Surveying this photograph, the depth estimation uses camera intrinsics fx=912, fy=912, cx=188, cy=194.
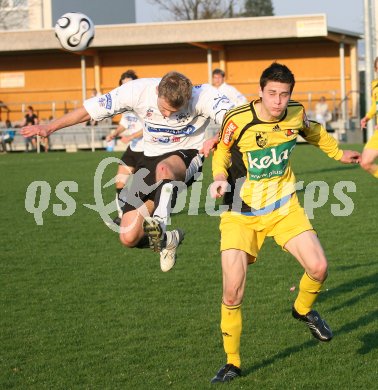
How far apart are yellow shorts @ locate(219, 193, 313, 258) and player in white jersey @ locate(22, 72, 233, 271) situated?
106cm

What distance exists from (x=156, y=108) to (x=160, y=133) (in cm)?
31

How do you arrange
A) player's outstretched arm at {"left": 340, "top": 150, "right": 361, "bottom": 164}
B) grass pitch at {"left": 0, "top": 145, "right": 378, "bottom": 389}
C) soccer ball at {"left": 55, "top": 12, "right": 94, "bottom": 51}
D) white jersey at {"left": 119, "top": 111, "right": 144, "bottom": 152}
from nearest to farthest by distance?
grass pitch at {"left": 0, "top": 145, "right": 378, "bottom": 389}
player's outstretched arm at {"left": 340, "top": 150, "right": 361, "bottom": 164}
soccer ball at {"left": 55, "top": 12, "right": 94, "bottom": 51}
white jersey at {"left": 119, "top": 111, "right": 144, "bottom": 152}

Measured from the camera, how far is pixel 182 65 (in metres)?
37.3

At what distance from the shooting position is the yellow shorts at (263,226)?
611cm

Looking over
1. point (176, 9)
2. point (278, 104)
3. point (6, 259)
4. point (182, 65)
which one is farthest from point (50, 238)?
point (176, 9)

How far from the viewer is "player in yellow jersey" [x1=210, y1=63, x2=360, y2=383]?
5.93 m

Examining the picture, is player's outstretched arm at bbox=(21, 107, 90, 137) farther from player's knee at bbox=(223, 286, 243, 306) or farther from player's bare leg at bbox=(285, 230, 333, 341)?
player's bare leg at bbox=(285, 230, 333, 341)

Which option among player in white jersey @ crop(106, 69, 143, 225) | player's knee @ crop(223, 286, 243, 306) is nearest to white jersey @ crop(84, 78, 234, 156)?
player's knee @ crop(223, 286, 243, 306)

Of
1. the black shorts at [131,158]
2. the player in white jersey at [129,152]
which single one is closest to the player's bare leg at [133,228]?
the player in white jersey at [129,152]

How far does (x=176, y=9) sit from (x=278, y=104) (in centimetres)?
5552

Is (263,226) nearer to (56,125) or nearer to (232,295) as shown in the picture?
(232,295)

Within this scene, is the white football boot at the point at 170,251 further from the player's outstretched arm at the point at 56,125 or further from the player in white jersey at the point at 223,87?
the player in white jersey at the point at 223,87

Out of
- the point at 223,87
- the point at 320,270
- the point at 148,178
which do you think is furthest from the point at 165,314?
the point at 223,87

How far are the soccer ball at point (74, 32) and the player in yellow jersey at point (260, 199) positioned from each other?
6544 mm
